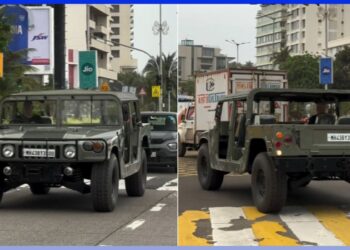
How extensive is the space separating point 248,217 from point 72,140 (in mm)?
2151

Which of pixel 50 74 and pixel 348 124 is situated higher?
pixel 50 74

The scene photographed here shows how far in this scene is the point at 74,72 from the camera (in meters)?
7.09

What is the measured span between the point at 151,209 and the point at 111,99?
4.85 feet

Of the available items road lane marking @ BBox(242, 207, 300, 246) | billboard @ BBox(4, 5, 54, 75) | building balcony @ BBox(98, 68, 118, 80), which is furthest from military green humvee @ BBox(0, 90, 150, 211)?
road lane marking @ BBox(242, 207, 300, 246)

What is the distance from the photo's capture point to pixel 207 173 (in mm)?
8078

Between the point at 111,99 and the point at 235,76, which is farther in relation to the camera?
the point at 111,99

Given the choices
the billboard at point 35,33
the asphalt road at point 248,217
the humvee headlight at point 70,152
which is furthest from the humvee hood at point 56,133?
the asphalt road at point 248,217

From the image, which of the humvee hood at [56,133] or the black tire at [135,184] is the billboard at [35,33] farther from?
the black tire at [135,184]

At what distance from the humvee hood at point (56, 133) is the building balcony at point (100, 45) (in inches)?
43.8

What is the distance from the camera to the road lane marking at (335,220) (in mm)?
6043

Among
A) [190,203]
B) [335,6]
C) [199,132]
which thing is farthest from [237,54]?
[199,132]

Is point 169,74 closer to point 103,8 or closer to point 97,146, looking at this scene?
point 103,8

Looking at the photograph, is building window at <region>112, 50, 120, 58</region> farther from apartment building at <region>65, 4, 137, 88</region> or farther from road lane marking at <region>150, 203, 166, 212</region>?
road lane marking at <region>150, 203, 166, 212</region>

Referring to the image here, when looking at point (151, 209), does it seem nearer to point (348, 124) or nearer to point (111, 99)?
point (111, 99)
